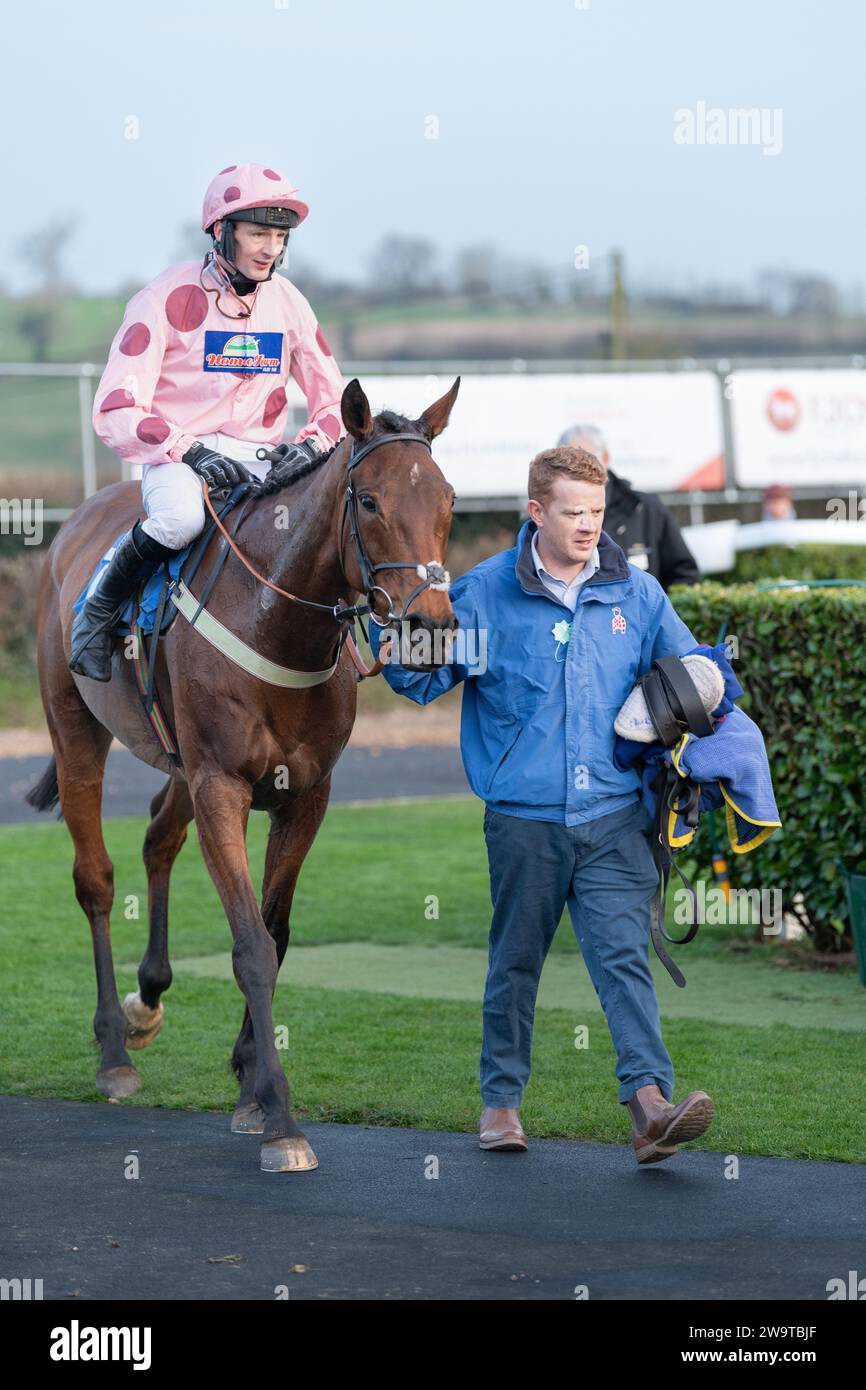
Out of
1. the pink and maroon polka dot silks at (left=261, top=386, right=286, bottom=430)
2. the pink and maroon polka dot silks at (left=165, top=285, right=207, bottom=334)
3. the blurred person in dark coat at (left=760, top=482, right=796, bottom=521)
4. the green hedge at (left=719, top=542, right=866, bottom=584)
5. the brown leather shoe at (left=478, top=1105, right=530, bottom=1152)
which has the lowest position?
the brown leather shoe at (left=478, top=1105, right=530, bottom=1152)

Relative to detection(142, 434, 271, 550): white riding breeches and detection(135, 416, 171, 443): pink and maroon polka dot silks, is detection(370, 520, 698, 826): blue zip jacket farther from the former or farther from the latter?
detection(135, 416, 171, 443): pink and maroon polka dot silks

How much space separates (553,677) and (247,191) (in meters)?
1.71

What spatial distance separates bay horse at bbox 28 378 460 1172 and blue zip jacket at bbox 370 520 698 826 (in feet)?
0.96

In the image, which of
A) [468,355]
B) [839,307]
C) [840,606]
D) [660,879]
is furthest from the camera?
[839,307]

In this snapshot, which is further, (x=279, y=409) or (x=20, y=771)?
(x=20, y=771)

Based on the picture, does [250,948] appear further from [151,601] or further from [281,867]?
[151,601]

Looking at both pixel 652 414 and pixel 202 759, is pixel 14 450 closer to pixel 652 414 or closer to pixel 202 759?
pixel 652 414

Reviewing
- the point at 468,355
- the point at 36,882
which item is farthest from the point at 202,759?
the point at 468,355

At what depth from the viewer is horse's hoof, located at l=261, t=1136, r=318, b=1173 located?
15.8 ft

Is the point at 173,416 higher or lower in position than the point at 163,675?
higher

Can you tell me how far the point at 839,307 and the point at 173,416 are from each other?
142 feet

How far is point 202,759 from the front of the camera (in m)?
5.20

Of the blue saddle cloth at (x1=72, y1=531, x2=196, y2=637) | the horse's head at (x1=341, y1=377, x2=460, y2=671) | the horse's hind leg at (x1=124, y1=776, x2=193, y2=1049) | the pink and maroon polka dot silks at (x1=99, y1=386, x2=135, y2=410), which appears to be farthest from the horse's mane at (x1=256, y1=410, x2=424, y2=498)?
the horse's hind leg at (x1=124, y1=776, x2=193, y2=1049)

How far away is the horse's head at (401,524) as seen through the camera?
4.41m
